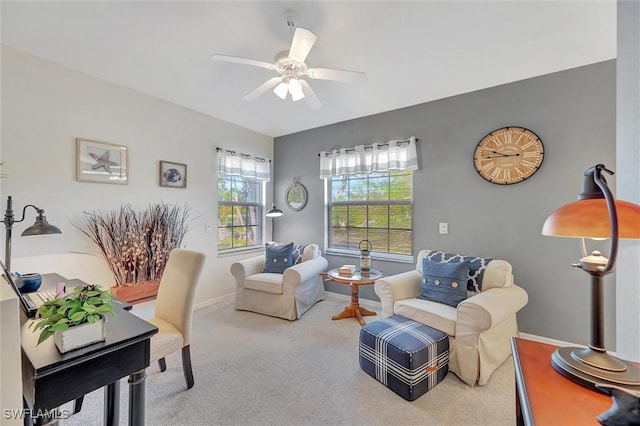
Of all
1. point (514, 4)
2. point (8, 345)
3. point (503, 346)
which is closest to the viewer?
point (8, 345)

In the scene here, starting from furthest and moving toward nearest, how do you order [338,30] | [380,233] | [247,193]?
[247,193], [380,233], [338,30]

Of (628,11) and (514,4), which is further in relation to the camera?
(514,4)

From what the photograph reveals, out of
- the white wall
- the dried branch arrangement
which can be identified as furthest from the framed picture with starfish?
the dried branch arrangement

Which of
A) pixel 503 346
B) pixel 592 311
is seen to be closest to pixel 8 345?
pixel 592 311

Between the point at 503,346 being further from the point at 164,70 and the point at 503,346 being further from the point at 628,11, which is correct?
the point at 164,70

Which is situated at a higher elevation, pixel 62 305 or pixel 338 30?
pixel 338 30

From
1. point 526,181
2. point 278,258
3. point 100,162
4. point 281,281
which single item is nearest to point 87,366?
point 281,281

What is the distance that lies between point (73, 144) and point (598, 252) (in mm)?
3673

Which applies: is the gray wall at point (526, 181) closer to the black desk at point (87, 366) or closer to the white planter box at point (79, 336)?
the black desk at point (87, 366)

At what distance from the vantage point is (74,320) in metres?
0.99

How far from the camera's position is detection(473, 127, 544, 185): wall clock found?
2654 millimetres

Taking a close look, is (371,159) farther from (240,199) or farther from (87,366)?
(87,366)

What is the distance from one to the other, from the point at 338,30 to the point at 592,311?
7.36ft

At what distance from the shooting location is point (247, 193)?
436 cm
